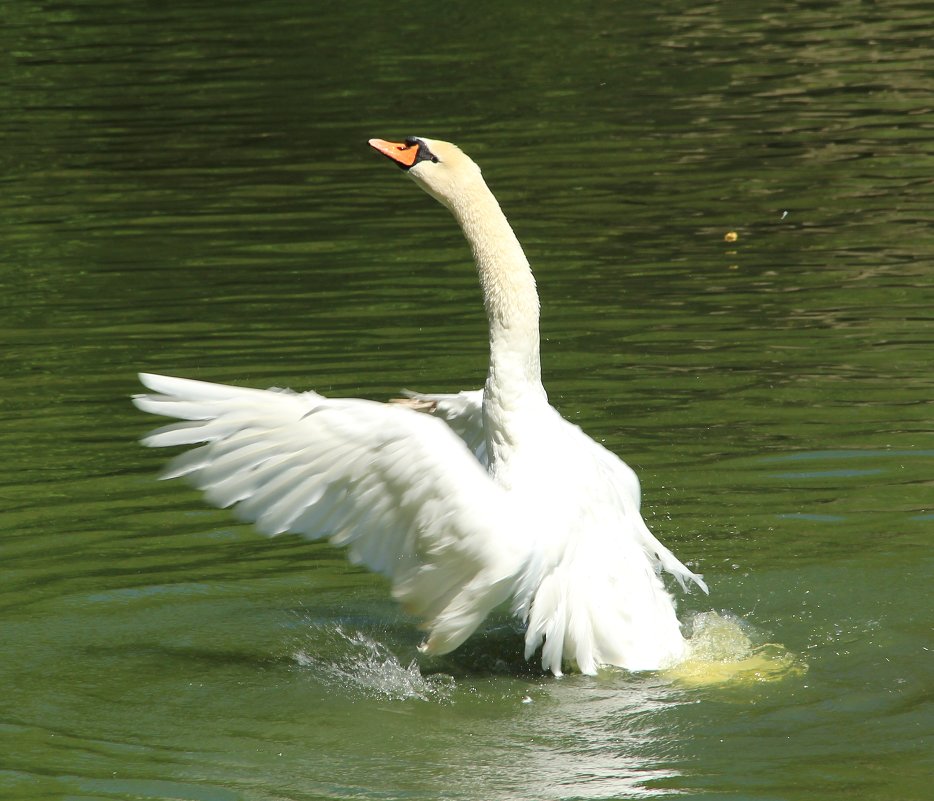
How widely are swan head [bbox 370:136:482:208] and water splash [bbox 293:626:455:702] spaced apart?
1.94 meters

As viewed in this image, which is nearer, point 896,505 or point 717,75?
point 896,505

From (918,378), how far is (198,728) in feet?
16.6

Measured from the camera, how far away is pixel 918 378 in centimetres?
948

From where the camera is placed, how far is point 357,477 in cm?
618

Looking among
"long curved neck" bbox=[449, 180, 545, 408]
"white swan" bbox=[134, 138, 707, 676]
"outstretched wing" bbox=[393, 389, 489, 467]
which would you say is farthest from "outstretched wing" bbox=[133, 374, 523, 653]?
"outstretched wing" bbox=[393, 389, 489, 467]

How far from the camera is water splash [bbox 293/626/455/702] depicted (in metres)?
6.62

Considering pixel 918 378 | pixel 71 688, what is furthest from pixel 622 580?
pixel 918 378

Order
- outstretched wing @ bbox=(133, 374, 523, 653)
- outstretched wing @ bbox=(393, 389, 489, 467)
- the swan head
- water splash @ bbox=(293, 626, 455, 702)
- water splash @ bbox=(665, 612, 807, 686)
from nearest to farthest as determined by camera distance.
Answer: outstretched wing @ bbox=(133, 374, 523, 653), water splash @ bbox=(665, 612, 807, 686), water splash @ bbox=(293, 626, 455, 702), the swan head, outstretched wing @ bbox=(393, 389, 489, 467)

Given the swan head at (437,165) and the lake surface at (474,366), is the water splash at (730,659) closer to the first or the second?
the lake surface at (474,366)

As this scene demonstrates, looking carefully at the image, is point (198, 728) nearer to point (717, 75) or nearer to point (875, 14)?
point (717, 75)

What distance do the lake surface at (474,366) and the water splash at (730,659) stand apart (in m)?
0.05

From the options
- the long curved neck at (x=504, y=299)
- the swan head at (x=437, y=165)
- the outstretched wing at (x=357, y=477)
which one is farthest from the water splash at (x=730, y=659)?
the swan head at (x=437, y=165)

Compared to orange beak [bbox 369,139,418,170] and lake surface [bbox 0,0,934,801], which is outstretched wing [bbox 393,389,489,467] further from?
orange beak [bbox 369,139,418,170]

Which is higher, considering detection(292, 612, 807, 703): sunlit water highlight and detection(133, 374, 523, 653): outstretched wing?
detection(133, 374, 523, 653): outstretched wing
